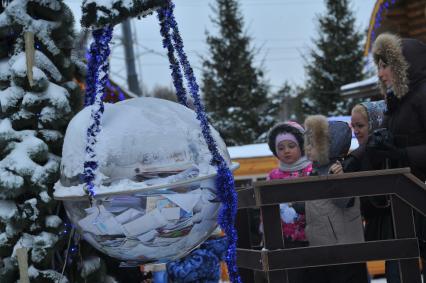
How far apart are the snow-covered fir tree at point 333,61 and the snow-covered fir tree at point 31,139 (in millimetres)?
18615

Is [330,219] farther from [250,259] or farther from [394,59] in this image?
[394,59]

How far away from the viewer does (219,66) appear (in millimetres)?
20781

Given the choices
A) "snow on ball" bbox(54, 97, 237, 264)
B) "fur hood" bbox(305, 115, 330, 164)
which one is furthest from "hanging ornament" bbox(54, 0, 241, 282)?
"fur hood" bbox(305, 115, 330, 164)

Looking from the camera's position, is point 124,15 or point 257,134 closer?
point 124,15

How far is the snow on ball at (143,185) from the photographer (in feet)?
6.21

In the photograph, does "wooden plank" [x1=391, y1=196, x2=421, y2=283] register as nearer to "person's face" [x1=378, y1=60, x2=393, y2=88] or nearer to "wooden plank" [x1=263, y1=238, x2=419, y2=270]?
"wooden plank" [x1=263, y1=238, x2=419, y2=270]

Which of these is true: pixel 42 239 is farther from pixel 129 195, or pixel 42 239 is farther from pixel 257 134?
pixel 257 134

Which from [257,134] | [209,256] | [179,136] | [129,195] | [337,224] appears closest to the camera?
[129,195]

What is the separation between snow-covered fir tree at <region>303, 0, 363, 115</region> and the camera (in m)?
21.3

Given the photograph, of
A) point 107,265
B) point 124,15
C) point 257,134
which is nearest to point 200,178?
point 124,15

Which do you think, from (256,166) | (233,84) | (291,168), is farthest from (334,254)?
(233,84)

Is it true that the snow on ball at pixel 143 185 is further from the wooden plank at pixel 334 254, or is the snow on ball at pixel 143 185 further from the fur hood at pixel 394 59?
the fur hood at pixel 394 59

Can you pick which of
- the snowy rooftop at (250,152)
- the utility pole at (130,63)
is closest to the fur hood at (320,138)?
the snowy rooftop at (250,152)

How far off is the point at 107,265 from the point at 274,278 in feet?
2.90
